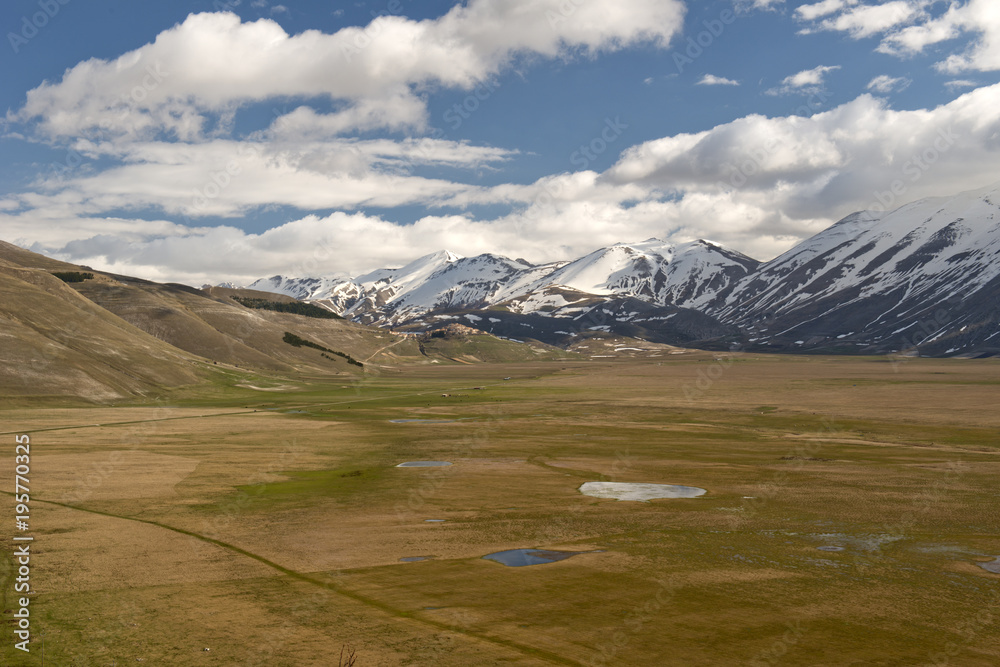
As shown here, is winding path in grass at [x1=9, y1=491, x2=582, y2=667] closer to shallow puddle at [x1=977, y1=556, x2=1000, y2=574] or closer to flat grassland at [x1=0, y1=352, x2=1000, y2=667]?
flat grassland at [x1=0, y1=352, x2=1000, y2=667]

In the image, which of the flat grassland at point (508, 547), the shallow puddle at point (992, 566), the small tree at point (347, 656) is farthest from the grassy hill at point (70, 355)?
the shallow puddle at point (992, 566)

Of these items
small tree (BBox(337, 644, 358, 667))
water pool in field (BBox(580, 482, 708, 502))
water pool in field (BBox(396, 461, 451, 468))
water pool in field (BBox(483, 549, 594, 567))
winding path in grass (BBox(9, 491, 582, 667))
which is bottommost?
water pool in field (BBox(396, 461, 451, 468))

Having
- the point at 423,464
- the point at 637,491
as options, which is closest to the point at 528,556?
the point at 637,491

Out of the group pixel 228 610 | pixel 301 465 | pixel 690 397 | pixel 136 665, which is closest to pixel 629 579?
pixel 228 610

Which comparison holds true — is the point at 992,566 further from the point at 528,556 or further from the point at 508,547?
the point at 508,547

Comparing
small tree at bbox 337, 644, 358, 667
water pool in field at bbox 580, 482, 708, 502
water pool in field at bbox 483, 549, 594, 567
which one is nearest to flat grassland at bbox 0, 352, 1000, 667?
small tree at bbox 337, 644, 358, 667

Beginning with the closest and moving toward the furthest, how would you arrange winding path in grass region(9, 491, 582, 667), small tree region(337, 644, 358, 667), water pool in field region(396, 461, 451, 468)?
small tree region(337, 644, 358, 667), winding path in grass region(9, 491, 582, 667), water pool in field region(396, 461, 451, 468)
